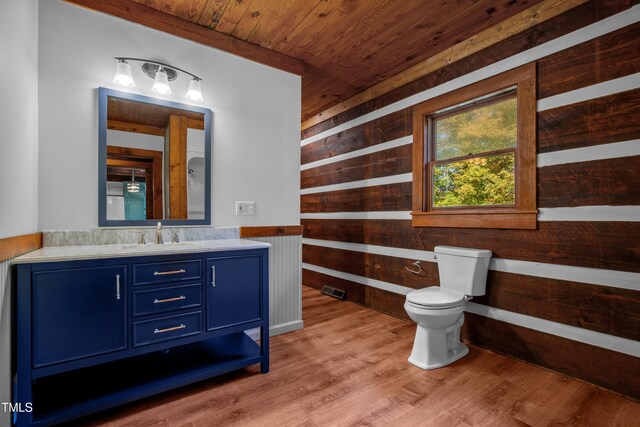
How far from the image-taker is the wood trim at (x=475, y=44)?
6.62ft

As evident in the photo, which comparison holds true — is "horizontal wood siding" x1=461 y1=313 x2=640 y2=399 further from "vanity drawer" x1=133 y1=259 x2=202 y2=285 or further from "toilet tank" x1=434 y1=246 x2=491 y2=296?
"vanity drawer" x1=133 y1=259 x2=202 y2=285

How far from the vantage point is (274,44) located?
2.59 m

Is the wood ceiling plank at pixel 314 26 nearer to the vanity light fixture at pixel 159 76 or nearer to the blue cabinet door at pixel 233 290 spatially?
the vanity light fixture at pixel 159 76

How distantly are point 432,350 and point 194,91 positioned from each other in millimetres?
2527

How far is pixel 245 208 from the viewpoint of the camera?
2.59m

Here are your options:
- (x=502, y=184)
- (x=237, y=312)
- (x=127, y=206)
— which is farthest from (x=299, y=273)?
(x=502, y=184)

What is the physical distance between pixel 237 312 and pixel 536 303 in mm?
2015

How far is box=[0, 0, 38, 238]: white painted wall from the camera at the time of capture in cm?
133

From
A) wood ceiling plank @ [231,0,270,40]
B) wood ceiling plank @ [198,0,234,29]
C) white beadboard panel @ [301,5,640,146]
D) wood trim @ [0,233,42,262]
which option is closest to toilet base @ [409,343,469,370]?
white beadboard panel @ [301,5,640,146]

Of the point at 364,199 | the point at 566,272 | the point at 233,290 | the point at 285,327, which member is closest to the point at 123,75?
the point at 233,290

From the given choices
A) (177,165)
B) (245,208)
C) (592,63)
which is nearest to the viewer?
(592,63)

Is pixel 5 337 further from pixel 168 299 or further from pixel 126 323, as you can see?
pixel 168 299

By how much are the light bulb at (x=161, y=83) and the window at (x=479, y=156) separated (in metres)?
2.09

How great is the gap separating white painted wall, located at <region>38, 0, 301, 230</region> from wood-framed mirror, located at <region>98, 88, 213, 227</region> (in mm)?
63
